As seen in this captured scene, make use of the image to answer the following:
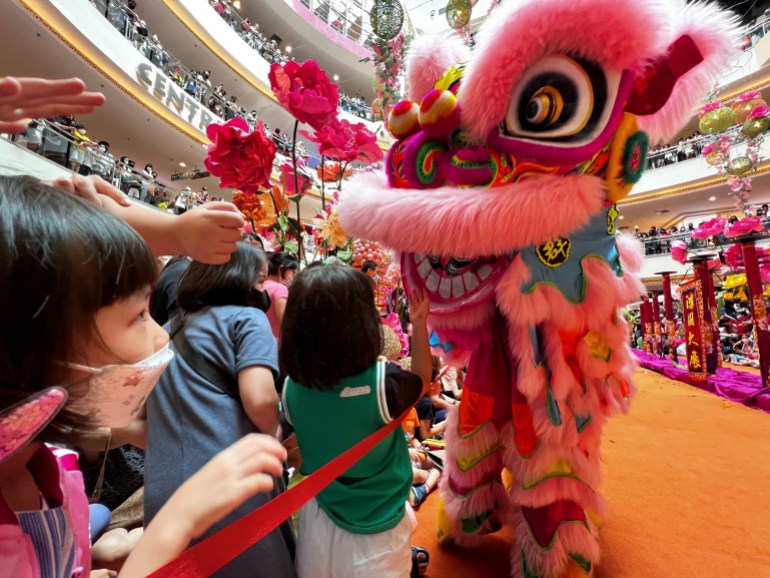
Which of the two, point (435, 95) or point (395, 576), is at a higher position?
point (435, 95)

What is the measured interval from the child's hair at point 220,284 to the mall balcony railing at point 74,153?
4.26m

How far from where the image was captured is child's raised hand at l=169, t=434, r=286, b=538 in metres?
0.36

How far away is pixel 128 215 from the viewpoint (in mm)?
629

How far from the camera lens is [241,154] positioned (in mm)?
944

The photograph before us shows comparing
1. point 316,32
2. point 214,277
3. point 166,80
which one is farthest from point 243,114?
point 214,277

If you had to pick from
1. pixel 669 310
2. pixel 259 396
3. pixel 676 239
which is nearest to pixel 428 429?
pixel 259 396

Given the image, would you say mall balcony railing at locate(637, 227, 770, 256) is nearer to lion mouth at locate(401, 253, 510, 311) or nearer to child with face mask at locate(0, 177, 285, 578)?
lion mouth at locate(401, 253, 510, 311)

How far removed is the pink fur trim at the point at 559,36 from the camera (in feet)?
2.49

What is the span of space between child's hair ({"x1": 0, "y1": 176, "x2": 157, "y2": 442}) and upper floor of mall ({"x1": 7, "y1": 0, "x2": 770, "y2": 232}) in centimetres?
225

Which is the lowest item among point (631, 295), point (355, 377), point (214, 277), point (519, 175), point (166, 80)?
point (355, 377)

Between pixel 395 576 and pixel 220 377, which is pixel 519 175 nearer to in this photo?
pixel 220 377

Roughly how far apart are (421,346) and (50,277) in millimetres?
712

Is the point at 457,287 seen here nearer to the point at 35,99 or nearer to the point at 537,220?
the point at 537,220

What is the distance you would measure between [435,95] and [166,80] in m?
8.73
